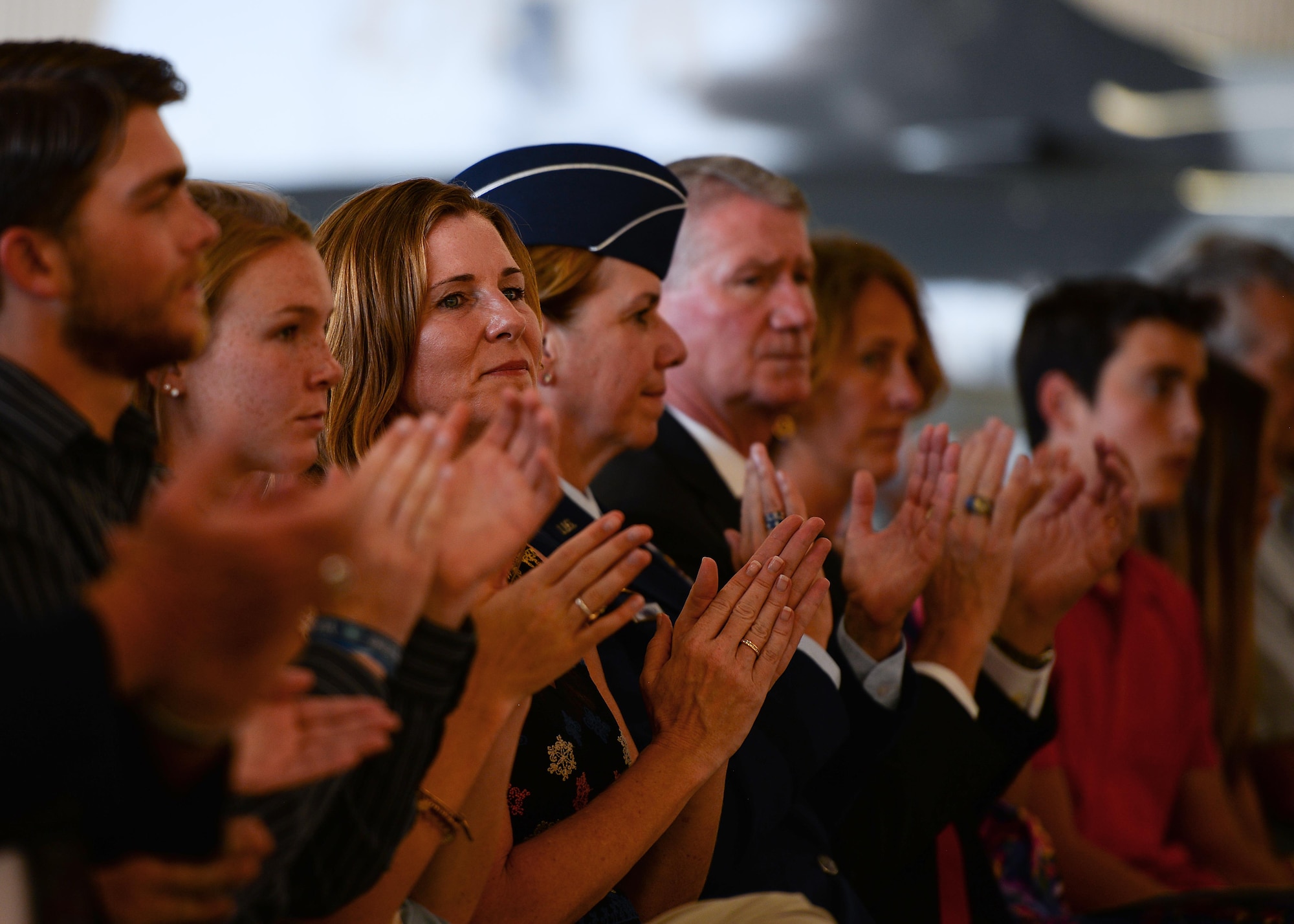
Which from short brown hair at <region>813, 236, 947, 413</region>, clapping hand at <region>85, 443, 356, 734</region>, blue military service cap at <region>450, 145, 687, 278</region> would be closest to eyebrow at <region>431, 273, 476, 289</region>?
blue military service cap at <region>450, 145, 687, 278</region>

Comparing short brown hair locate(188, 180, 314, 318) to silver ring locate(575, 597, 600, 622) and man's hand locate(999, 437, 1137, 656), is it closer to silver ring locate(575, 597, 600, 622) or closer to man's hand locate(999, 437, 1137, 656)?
silver ring locate(575, 597, 600, 622)

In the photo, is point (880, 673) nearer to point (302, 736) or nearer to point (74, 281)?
point (302, 736)

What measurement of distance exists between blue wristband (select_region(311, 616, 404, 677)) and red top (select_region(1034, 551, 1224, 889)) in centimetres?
185

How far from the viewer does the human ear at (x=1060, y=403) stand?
10.2 ft

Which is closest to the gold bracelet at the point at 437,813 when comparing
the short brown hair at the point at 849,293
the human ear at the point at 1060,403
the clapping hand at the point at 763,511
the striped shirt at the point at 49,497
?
the striped shirt at the point at 49,497

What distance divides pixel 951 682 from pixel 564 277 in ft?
2.96

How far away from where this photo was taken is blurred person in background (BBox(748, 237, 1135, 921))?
1914 millimetres

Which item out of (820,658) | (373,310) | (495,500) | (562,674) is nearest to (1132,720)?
(820,658)

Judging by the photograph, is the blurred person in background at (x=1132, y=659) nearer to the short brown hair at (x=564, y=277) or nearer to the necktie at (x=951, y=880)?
the necktie at (x=951, y=880)

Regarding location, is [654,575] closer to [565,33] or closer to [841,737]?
[841,737]

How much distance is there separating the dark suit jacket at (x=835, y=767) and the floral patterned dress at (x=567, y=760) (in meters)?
0.14

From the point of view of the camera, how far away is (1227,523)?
3.26 meters

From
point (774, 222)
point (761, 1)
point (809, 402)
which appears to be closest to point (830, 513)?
point (809, 402)

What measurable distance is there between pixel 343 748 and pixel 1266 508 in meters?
3.10
